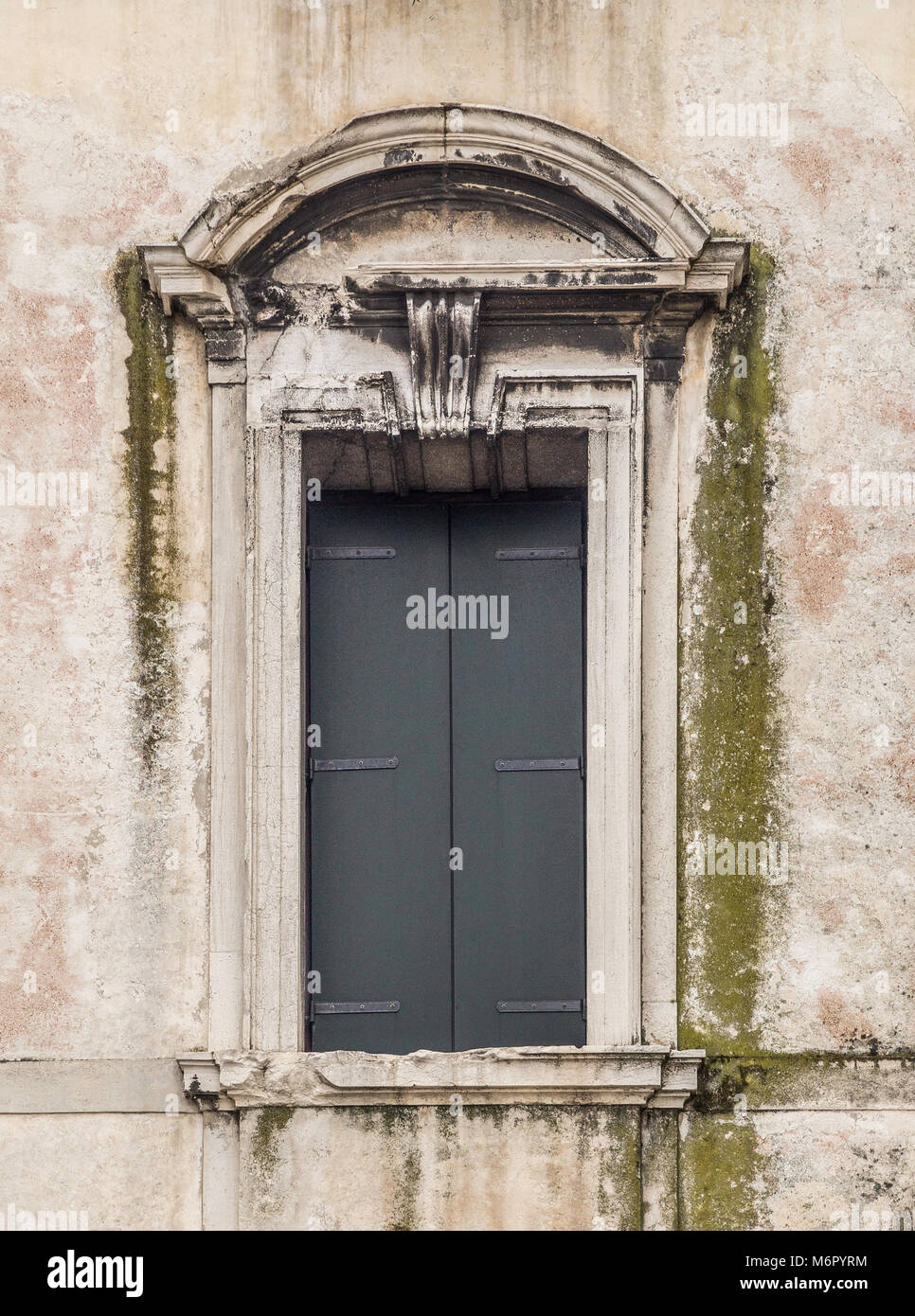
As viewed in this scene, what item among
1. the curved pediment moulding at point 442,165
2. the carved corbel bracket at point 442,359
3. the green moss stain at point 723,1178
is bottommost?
the green moss stain at point 723,1178

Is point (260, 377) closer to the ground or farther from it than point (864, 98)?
closer to the ground

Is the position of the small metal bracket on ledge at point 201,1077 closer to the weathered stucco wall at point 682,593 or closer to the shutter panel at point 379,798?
the weathered stucco wall at point 682,593

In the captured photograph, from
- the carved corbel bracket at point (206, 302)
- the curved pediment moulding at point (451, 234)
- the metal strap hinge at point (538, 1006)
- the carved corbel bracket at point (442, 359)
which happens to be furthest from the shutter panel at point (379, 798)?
the curved pediment moulding at point (451, 234)

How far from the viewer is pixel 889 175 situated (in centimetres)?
721

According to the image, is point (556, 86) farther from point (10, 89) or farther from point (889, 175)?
point (10, 89)

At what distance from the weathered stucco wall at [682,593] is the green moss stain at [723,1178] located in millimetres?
11

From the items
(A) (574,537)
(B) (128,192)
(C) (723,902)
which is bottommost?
(C) (723,902)

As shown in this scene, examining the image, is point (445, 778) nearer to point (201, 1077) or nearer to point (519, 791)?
point (519, 791)

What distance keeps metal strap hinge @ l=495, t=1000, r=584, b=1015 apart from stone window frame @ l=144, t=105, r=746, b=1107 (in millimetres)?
371

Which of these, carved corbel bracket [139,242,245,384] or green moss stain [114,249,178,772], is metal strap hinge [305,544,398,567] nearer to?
green moss stain [114,249,178,772]

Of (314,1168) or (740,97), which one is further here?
(740,97)

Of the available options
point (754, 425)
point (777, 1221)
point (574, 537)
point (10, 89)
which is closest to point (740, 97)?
point (754, 425)

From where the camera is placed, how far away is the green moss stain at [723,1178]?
6.81 meters

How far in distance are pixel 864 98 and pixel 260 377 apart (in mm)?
2670
